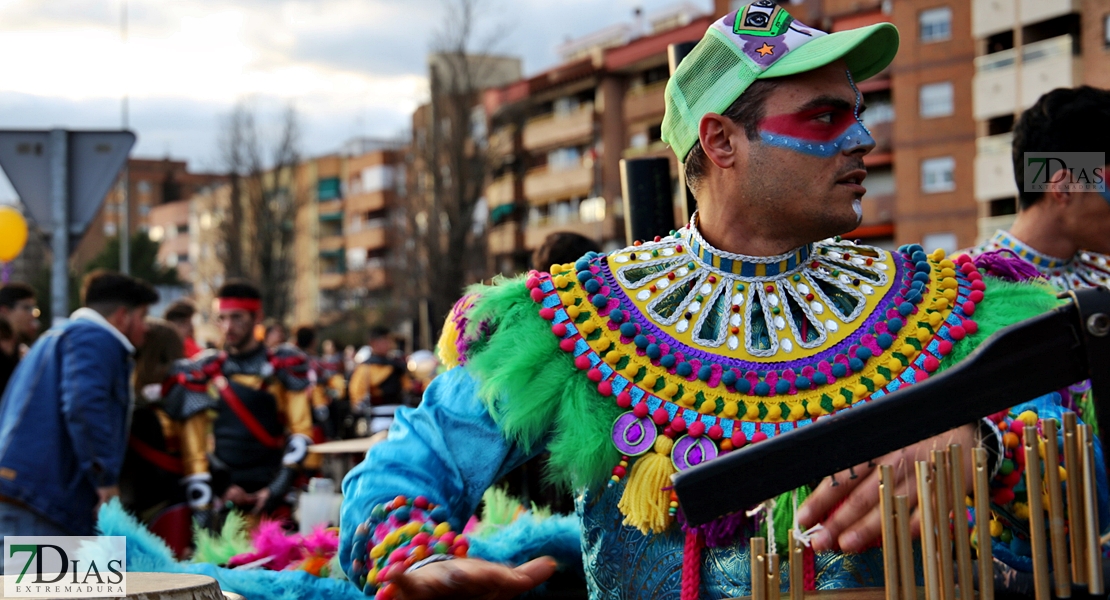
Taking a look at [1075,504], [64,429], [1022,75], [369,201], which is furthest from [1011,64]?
[369,201]

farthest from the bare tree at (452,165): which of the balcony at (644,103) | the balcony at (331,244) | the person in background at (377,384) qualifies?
the balcony at (331,244)

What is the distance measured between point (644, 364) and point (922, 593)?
30.6 inches

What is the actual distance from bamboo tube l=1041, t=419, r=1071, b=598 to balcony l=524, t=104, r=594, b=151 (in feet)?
146

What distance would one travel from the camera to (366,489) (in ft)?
6.96

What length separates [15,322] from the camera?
26.0 feet

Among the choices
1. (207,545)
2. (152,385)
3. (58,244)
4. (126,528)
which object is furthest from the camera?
(152,385)

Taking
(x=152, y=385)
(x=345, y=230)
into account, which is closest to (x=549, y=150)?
(x=345, y=230)

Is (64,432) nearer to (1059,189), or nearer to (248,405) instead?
(248,405)

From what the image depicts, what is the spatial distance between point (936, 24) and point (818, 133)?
35088 mm

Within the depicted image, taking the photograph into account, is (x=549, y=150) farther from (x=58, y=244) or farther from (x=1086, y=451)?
(x=1086, y=451)

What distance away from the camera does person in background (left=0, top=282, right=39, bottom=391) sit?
724 cm

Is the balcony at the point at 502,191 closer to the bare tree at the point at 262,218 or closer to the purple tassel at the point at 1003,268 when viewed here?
the bare tree at the point at 262,218

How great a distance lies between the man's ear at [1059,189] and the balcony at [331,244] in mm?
70373

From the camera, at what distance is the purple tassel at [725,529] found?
84.3 inches
